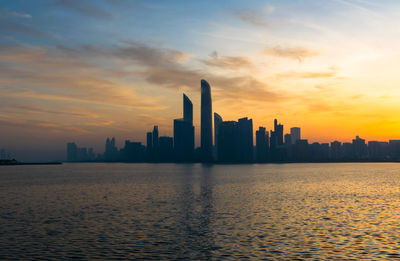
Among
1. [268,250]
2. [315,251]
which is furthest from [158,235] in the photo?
[315,251]

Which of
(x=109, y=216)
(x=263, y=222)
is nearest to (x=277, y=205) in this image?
(x=263, y=222)

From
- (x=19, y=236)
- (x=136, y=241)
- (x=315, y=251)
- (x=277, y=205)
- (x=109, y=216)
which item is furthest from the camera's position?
(x=277, y=205)

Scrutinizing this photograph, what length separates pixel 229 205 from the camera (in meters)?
75.4

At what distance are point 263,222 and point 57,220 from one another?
30.1 m

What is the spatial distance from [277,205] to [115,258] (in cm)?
4723

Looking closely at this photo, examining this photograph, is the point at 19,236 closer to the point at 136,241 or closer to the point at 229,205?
the point at 136,241

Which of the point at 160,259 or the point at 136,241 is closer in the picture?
the point at 160,259

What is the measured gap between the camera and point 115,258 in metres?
33.7

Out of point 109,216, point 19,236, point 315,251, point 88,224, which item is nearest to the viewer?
point 315,251

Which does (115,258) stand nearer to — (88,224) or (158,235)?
(158,235)

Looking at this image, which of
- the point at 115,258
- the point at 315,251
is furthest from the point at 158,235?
the point at 315,251

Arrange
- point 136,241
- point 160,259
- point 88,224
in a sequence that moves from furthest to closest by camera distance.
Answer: point 88,224, point 136,241, point 160,259

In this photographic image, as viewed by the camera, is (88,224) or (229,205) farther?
(229,205)

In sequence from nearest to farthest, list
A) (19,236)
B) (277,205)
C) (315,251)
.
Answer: (315,251)
(19,236)
(277,205)
